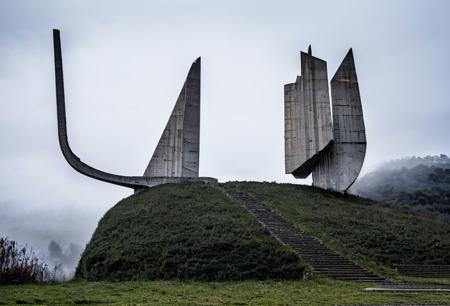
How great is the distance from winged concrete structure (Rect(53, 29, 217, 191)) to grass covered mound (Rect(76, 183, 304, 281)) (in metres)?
6.98

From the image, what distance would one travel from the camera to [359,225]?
2325 cm

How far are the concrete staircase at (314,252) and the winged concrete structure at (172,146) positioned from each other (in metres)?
8.97

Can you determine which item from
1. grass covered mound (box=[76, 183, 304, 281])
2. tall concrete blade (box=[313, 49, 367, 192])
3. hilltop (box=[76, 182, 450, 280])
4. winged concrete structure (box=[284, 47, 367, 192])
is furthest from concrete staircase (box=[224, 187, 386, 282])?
tall concrete blade (box=[313, 49, 367, 192])

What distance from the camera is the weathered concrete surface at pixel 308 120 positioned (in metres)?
30.8

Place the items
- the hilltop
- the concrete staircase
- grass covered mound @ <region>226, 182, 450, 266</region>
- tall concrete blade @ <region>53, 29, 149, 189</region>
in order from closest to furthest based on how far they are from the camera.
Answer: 1. the concrete staircase
2. the hilltop
3. grass covered mound @ <region>226, 182, 450, 266</region>
4. tall concrete blade @ <region>53, 29, 149, 189</region>

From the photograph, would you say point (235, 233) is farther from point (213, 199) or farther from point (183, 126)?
point (183, 126)

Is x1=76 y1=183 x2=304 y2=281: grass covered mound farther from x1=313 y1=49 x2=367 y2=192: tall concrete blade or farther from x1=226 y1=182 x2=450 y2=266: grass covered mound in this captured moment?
x1=313 y1=49 x2=367 y2=192: tall concrete blade

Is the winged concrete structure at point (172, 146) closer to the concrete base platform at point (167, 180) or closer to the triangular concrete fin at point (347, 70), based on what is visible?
the concrete base platform at point (167, 180)

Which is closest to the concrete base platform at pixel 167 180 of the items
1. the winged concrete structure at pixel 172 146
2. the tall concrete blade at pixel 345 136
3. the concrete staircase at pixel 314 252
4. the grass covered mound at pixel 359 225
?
the winged concrete structure at pixel 172 146

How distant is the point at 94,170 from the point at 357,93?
17748 mm

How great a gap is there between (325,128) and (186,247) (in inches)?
602

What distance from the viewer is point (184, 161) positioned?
3247 cm

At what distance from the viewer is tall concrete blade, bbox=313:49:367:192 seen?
101 feet

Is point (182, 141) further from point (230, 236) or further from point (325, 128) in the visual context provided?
point (230, 236)
